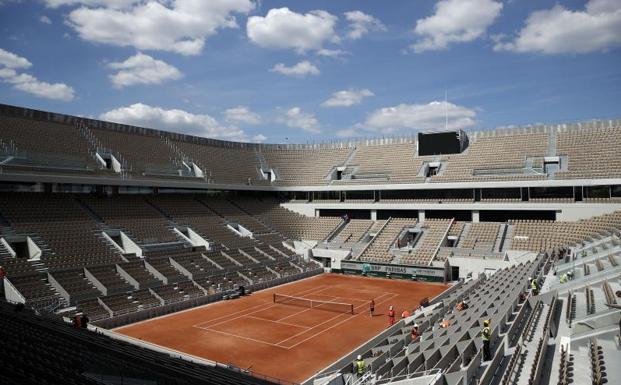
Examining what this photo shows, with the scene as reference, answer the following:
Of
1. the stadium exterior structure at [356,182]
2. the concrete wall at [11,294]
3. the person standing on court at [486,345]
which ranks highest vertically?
the stadium exterior structure at [356,182]

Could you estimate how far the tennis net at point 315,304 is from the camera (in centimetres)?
3086

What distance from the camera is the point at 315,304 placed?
106 ft

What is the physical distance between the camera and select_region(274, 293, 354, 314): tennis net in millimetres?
30859

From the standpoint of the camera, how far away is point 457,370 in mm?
13242

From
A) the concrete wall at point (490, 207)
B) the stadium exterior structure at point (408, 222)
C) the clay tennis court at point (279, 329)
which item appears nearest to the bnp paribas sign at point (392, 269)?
the stadium exterior structure at point (408, 222)

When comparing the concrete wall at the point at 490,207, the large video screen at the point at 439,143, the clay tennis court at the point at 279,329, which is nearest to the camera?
Answer: the clay tennis court at the point at 279,329

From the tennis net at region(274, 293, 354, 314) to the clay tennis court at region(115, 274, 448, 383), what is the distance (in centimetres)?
39

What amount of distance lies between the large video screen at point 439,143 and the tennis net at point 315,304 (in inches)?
1036

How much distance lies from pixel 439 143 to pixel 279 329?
33.0m

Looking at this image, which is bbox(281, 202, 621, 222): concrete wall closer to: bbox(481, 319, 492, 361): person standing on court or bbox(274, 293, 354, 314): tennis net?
bbox(274, 293, 354, 314): tennis net

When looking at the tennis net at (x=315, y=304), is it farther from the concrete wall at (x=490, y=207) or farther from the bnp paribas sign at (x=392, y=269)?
the concrete wall at (x=490, y=207)

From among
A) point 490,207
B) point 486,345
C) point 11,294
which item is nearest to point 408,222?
point 490,207

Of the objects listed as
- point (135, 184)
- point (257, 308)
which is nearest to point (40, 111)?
point (135, 184)

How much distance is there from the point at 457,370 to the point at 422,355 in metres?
1.71
